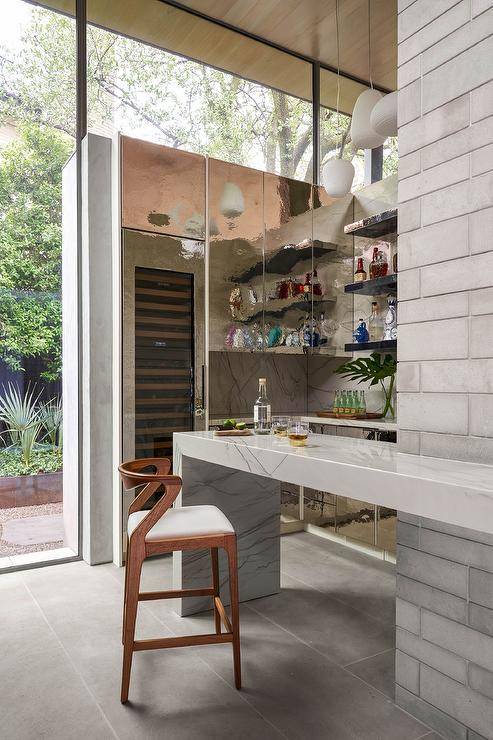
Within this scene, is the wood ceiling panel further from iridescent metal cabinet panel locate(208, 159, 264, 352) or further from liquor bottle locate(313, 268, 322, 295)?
liquor bottle locate(313, 268, 322, 295)

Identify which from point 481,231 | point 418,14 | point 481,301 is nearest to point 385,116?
point 418,14

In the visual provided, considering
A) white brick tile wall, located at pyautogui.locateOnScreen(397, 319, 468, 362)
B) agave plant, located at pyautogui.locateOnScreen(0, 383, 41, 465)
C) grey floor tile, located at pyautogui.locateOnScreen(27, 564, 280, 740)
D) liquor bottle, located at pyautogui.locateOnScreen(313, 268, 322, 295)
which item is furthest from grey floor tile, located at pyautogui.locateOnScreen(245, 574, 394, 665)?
liquor bottle, located at pyautogui.locateOnScreen(313, 268, 322, 295)

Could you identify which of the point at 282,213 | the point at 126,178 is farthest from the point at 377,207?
the point at 126,178

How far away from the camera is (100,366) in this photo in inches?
128

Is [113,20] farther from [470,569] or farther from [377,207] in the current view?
[470,569]

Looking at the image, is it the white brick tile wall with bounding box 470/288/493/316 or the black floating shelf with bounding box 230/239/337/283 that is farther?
the black floating shelf with bounding box 230/239/337/283

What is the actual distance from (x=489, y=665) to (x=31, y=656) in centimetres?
174

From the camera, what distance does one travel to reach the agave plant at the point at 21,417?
122 inches

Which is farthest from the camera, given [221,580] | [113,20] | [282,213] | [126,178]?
[282,213]

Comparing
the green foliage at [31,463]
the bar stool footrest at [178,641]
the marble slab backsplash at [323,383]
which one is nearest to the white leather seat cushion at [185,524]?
the bar stool footrest at [178,641]

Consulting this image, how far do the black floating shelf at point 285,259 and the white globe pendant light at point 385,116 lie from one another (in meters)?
1.51

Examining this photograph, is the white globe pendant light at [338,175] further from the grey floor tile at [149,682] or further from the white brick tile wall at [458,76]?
the grey floor tile at [149,682]

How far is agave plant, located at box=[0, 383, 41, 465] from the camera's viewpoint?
10.2ft

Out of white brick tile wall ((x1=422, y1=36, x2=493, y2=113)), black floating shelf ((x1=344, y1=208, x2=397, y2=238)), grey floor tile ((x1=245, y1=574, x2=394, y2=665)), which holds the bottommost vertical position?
grey floor tile ((x1=245, y1=574, x2=394, y2=665))
